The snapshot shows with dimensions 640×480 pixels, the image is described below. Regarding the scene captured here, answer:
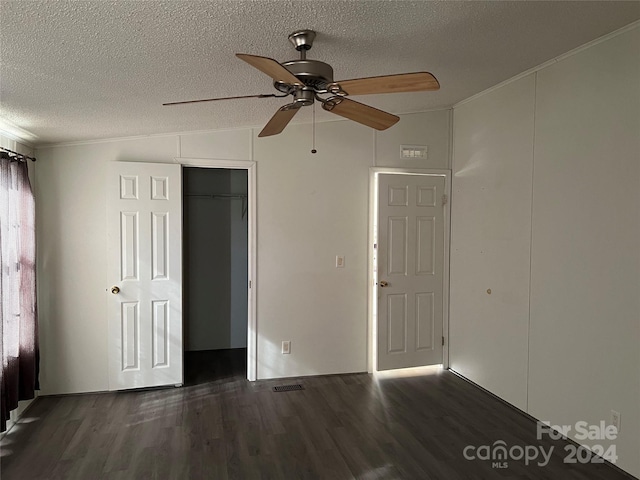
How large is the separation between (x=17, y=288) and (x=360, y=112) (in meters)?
2.80

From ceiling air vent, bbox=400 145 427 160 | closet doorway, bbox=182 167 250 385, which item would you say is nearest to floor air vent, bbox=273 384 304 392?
closet doorway, bbox=182 167 250 385

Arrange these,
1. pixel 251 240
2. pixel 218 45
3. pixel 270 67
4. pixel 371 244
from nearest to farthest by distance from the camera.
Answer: pixel 270 67 → pixel 218 45 → pixel 251 240 → pixel 371 244

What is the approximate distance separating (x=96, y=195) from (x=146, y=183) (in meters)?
0.46

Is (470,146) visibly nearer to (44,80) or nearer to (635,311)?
(635,311)

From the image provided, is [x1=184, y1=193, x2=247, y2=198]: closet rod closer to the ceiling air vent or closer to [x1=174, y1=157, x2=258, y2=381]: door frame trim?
[x1=174, y1=157, x2=258, y2=381]: door frame trim

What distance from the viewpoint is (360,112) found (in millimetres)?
2252

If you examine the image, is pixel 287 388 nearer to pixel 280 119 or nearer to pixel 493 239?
pixel 493 239

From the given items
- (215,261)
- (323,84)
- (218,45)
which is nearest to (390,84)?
(323,84)

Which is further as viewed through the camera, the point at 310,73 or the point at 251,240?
the point at 251,240

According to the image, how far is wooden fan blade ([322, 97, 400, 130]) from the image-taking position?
7.02 ft

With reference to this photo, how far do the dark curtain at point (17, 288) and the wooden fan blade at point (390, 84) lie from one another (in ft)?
8.27

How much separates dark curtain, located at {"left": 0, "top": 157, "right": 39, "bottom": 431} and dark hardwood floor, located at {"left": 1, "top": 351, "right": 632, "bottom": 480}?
13.4 inches

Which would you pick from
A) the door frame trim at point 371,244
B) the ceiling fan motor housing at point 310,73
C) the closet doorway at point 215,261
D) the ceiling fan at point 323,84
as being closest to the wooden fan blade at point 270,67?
the ceiling fan at point 323,84

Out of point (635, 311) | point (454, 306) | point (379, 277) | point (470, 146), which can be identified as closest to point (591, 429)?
point (635, 311)
